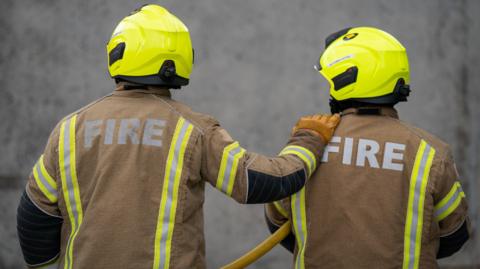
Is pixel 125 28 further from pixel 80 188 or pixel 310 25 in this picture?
pixel 310 25

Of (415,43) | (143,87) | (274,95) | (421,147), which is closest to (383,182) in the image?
(421,147)

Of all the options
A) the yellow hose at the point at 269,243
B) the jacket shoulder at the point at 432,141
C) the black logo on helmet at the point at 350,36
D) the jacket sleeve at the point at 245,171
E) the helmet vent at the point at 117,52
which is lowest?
the yellow hose at the point at 269,243

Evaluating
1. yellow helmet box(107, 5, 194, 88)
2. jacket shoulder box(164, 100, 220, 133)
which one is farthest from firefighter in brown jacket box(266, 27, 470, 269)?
yellow helmet box(107, 5, 194, 88)

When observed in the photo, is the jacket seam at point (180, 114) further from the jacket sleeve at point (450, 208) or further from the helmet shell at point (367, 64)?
the jacket sleeve at point (450, 208)

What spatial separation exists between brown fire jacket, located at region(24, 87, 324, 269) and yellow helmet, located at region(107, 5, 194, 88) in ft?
0.27

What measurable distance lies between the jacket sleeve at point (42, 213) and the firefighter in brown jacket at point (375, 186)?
40.0 inches

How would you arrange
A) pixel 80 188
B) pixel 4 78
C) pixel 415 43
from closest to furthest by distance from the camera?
pixel 80 188, pixel 4 78, pixel 415 43

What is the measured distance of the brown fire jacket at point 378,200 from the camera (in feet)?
9.71

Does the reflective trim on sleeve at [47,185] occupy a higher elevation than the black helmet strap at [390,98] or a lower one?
lower

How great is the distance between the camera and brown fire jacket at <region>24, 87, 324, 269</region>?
9.09 feet

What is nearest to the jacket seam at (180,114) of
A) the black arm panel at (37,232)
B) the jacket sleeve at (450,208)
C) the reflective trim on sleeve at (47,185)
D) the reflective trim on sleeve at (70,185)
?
the reflective trim on sleeve at (70,185)

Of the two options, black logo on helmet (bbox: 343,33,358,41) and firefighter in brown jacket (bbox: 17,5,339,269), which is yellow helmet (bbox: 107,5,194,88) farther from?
black logo on helmet (bbox: 343,33,358,41)

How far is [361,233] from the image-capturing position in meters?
2.97

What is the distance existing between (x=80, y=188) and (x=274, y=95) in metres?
2.69
